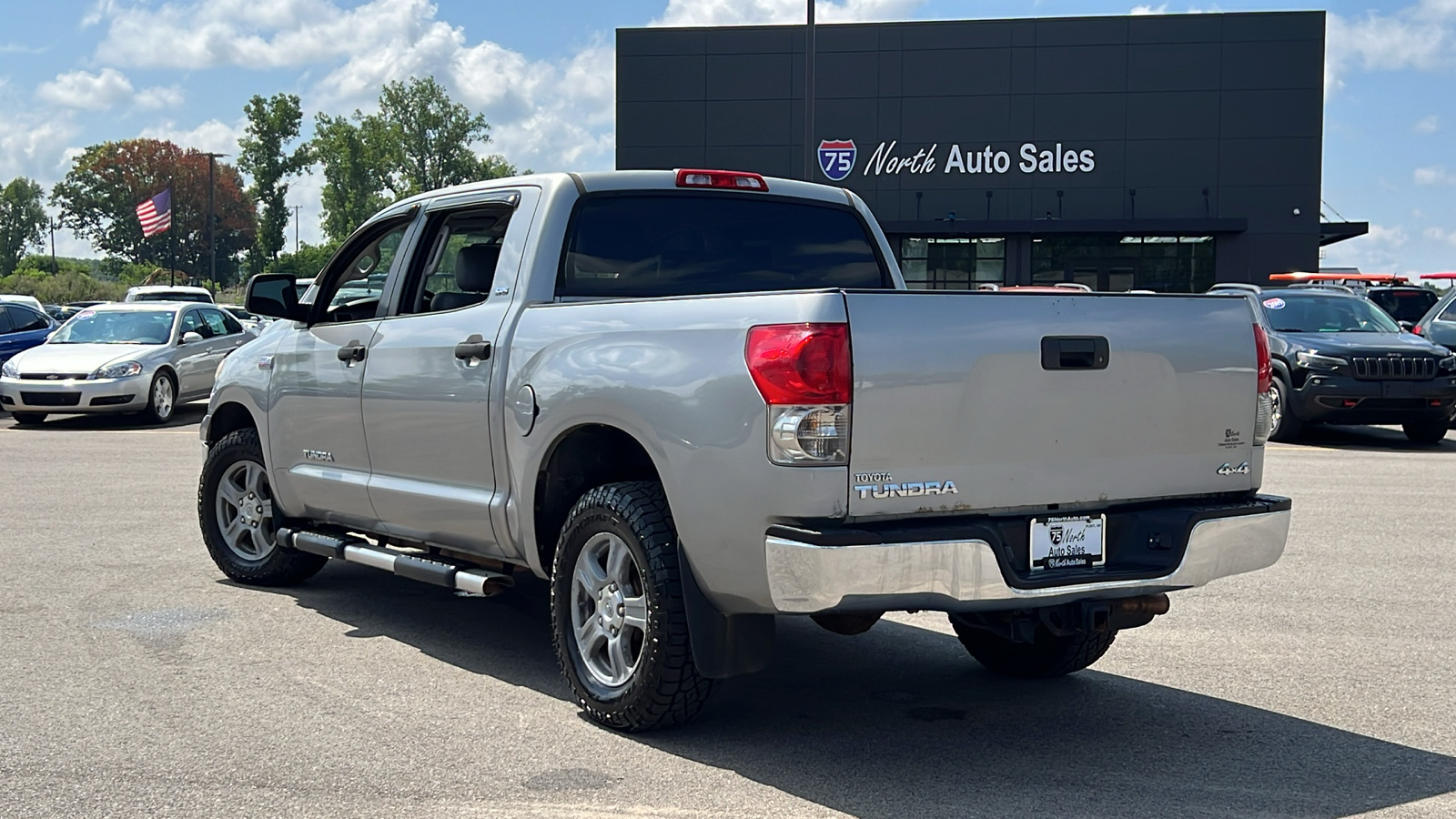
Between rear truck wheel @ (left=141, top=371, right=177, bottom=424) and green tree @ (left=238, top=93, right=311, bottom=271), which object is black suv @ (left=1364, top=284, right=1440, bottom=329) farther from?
green tree @ (left=238, top=93, right=311, bottom=271)

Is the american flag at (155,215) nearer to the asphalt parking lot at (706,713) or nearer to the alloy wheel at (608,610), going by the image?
the asphalt parking lot at (706,713)

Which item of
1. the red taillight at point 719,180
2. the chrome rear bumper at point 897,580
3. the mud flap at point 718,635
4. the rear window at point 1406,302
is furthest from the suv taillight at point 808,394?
the rear window at point 1406,302

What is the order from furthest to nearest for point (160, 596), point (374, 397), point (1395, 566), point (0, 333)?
point (0, 333), point (1395, 566), point (160, 596), point (374, 397)

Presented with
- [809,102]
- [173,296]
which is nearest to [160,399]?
[809,102]

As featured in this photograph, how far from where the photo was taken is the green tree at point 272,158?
332 ft

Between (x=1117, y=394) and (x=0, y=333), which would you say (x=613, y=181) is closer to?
(x=1117, y=394)

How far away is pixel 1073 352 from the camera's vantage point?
4.68 metres

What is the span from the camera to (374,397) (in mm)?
6438

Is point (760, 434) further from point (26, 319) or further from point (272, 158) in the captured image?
point (272, 158)

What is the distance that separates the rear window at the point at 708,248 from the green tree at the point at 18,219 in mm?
164060

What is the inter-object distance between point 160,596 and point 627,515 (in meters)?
3.64

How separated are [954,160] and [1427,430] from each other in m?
27.7

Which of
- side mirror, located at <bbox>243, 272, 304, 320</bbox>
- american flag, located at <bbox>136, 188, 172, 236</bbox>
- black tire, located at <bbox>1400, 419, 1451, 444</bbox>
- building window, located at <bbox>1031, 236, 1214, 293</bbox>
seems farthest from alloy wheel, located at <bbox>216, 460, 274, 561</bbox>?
american flag, located at <bbox>136, 188, 172, 236</bbox>

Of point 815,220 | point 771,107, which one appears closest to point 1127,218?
point 771,107
